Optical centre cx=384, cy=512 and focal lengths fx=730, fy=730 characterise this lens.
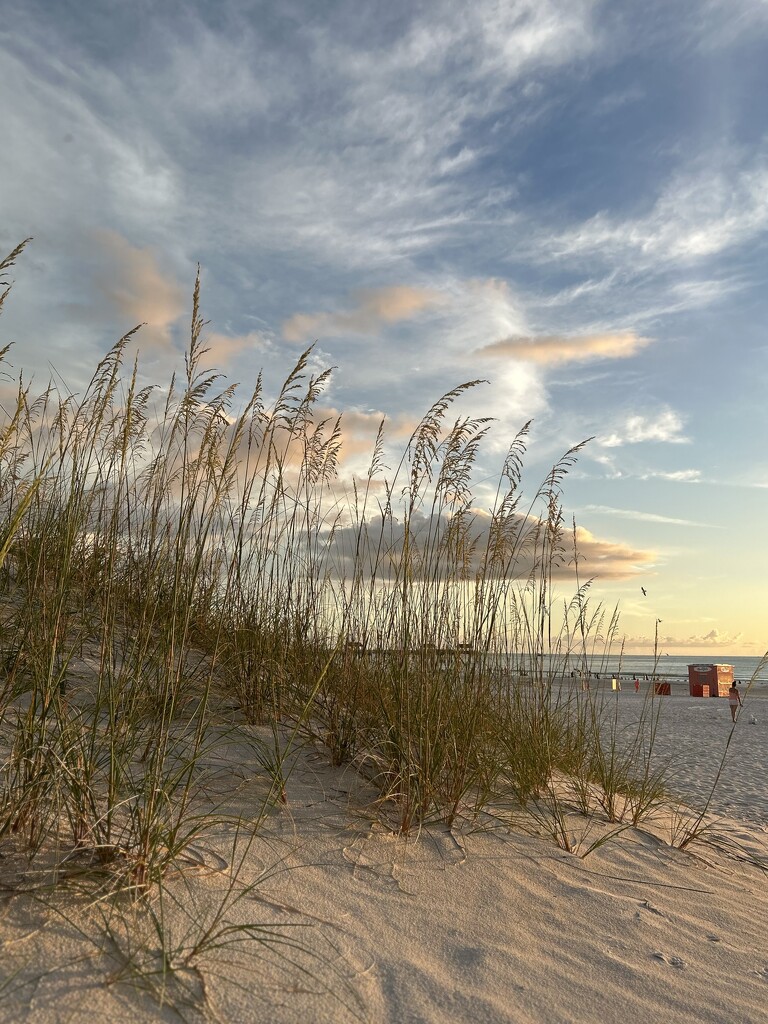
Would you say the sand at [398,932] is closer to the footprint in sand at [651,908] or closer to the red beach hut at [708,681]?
the footprint in sand at [651,908]

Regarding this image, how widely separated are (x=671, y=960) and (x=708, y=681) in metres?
21.8

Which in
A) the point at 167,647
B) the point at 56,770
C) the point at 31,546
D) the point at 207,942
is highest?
the point at 31,546

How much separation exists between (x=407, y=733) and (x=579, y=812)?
1236 mm

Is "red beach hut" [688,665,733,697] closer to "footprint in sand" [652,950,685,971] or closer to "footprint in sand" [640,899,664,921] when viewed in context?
"footprint in sand" [640,899,664,921]

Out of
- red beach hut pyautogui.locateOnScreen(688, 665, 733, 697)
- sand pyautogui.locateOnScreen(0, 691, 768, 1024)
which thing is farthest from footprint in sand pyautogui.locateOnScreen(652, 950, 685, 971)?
red beach hut pyautogui.locateOnScreen(688, 665, 733, 697)

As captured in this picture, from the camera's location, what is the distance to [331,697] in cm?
363

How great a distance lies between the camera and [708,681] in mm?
21953

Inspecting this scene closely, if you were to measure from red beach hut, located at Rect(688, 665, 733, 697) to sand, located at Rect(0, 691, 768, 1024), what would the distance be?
2039 cm

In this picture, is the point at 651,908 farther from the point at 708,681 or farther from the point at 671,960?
the point at 708,681

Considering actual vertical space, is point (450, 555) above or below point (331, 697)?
above

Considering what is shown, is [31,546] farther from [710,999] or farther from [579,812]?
[710,999]

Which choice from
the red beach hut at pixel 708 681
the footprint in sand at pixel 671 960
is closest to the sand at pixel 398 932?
the footprint in sand at pixel 671 960

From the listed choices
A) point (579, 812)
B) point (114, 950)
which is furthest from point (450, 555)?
point (114, 950)

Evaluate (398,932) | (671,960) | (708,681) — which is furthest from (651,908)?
(708,681)
